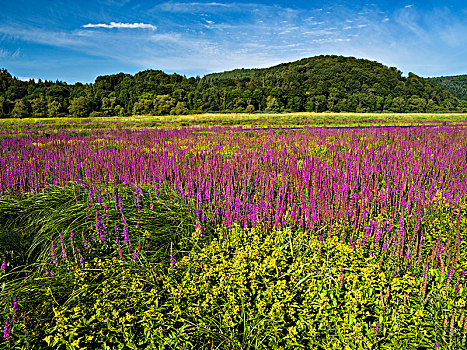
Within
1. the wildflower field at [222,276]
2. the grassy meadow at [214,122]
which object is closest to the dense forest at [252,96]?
the grassy meadow at [214,122]

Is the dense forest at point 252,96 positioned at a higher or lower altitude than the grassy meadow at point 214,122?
higher

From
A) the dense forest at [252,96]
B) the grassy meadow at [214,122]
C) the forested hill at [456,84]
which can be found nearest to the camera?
the grassy meadow at [214,122]

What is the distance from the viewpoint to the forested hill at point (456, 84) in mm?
134525

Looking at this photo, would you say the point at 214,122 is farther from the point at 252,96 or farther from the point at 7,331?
the point at 252,96

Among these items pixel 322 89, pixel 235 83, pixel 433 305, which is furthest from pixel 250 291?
pixel 235 83

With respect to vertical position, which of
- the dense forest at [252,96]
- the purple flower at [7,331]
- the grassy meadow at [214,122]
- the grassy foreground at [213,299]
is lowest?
the grassy foreground at [213,299]

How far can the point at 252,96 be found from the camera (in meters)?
95.2

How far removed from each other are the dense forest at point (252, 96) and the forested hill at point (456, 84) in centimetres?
5192

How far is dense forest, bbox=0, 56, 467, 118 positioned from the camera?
265ft

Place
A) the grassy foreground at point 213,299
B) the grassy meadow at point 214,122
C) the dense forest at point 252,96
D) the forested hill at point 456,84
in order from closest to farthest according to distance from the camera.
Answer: the grassy foreground at point 213,299, the grassy meadow at point 214,122, the dense forest at point 252,96, the forested hill at point 456,84

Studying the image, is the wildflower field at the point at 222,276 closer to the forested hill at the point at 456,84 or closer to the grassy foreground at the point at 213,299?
the grassy foreground at the point at 213,299

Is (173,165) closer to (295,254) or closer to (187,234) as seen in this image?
(187,234)

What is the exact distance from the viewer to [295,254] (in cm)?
331

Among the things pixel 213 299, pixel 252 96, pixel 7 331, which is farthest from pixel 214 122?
pixel 252 96
